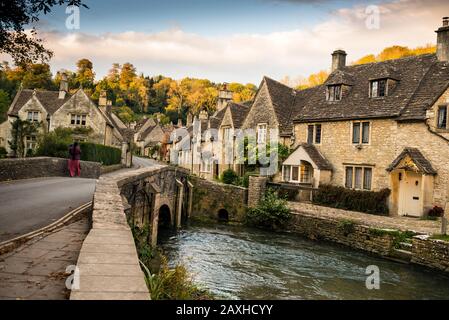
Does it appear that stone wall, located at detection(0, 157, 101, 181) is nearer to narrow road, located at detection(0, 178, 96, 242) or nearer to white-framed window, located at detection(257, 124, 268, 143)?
narrow road, located at detection(0, 178, 96, 242)

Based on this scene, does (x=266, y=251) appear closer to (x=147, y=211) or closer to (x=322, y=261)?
(x=322, y=261)

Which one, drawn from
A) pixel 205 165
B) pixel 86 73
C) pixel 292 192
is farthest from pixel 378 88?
pixel 86 73

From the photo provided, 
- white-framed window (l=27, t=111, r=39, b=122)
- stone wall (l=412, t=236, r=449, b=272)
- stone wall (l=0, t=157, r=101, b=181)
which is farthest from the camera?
white-framed window (l=27, t=111, r=39, b=122)

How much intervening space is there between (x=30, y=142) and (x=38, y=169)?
29.7 metres

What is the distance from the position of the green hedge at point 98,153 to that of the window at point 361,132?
2147 centimetres

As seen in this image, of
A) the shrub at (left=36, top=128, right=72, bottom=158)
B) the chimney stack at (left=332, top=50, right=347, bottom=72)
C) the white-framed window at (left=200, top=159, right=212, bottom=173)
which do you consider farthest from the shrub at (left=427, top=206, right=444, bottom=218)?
the white-framed window at (left=200, top=159, right=212, bottom=173)

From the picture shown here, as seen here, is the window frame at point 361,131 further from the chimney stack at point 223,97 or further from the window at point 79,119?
the window at point 79,119

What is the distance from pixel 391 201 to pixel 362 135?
530 cm

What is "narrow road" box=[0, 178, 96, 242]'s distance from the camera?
925 cm

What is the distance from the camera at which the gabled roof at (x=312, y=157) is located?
29703 millimetres

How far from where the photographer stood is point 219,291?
14078 mm

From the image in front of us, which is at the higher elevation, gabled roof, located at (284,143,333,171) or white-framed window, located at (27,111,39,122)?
white-framed window, located at (27,111,39,122)

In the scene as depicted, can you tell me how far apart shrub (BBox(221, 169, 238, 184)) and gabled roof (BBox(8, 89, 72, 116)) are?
980 inches

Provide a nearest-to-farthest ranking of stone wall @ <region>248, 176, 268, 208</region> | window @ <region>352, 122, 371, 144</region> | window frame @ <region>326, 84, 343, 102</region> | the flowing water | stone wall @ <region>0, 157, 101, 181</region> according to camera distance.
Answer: the flowing water, stone wall @ <region>0, 157, 101, 181</region>, window @ <region>352, 122, 371, 144</region>, stone wall @ <region>248, 176, 268, 208</region>, window frame @ <region>326, 84, 343, 102</region>
